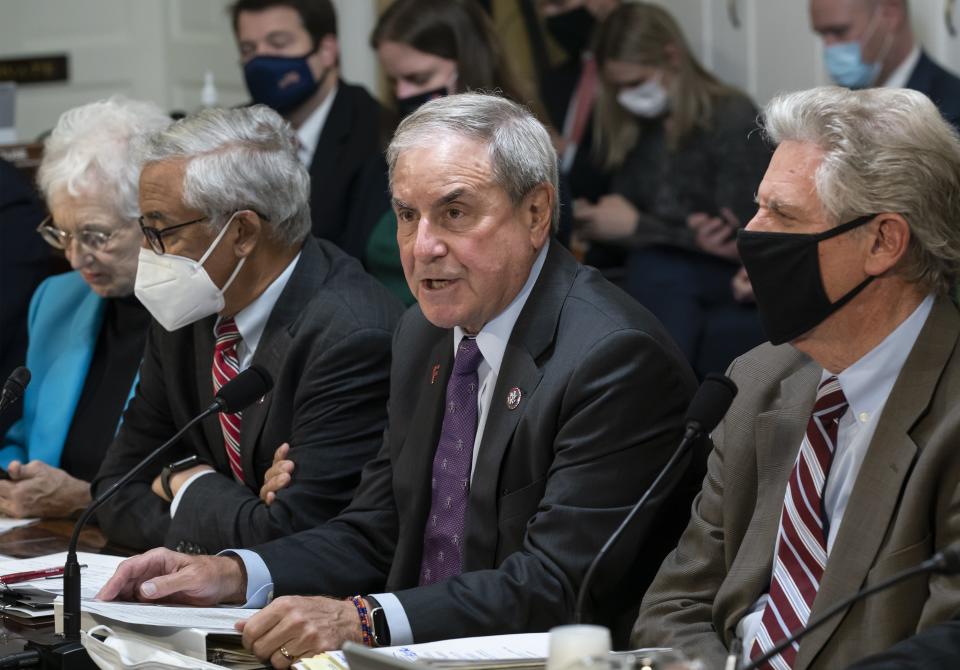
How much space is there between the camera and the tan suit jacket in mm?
1931

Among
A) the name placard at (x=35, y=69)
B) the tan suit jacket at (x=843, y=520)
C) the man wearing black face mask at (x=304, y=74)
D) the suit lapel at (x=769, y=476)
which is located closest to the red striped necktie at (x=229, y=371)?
the tan suit jacket at (x=843, y=520)

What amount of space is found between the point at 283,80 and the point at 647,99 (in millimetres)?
1358

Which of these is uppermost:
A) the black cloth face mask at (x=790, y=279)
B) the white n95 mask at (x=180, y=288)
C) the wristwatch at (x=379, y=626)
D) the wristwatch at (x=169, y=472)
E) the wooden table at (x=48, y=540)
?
the black cloth face mask at (x=790, y=279)

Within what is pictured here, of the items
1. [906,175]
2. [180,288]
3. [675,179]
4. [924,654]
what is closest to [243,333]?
[180,288]

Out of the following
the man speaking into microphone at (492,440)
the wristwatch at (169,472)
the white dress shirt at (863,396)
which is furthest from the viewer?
the wristwatch at (169,472)

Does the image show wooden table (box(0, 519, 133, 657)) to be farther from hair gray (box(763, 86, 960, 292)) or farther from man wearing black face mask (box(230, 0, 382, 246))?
man wearing black face mask (box(230, 0, 382, 246))

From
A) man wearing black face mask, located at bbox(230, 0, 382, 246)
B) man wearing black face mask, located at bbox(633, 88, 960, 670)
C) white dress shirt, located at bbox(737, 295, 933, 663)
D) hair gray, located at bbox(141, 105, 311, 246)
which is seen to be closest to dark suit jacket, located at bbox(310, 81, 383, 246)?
man wearing black face mask, located at bbox(230, 0, 382, 246)

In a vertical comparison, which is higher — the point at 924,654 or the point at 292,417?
the point at 924,654

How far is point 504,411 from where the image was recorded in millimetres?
2461

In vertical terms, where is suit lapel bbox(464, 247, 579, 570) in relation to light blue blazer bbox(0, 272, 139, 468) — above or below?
above

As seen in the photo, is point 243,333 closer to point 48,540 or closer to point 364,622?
point 48,540

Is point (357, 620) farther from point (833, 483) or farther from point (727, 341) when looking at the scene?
point (727, 341)

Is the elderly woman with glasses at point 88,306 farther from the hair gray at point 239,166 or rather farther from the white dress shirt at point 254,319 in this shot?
the white dress shirt at point 254,319

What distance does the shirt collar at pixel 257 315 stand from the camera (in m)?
3.09
